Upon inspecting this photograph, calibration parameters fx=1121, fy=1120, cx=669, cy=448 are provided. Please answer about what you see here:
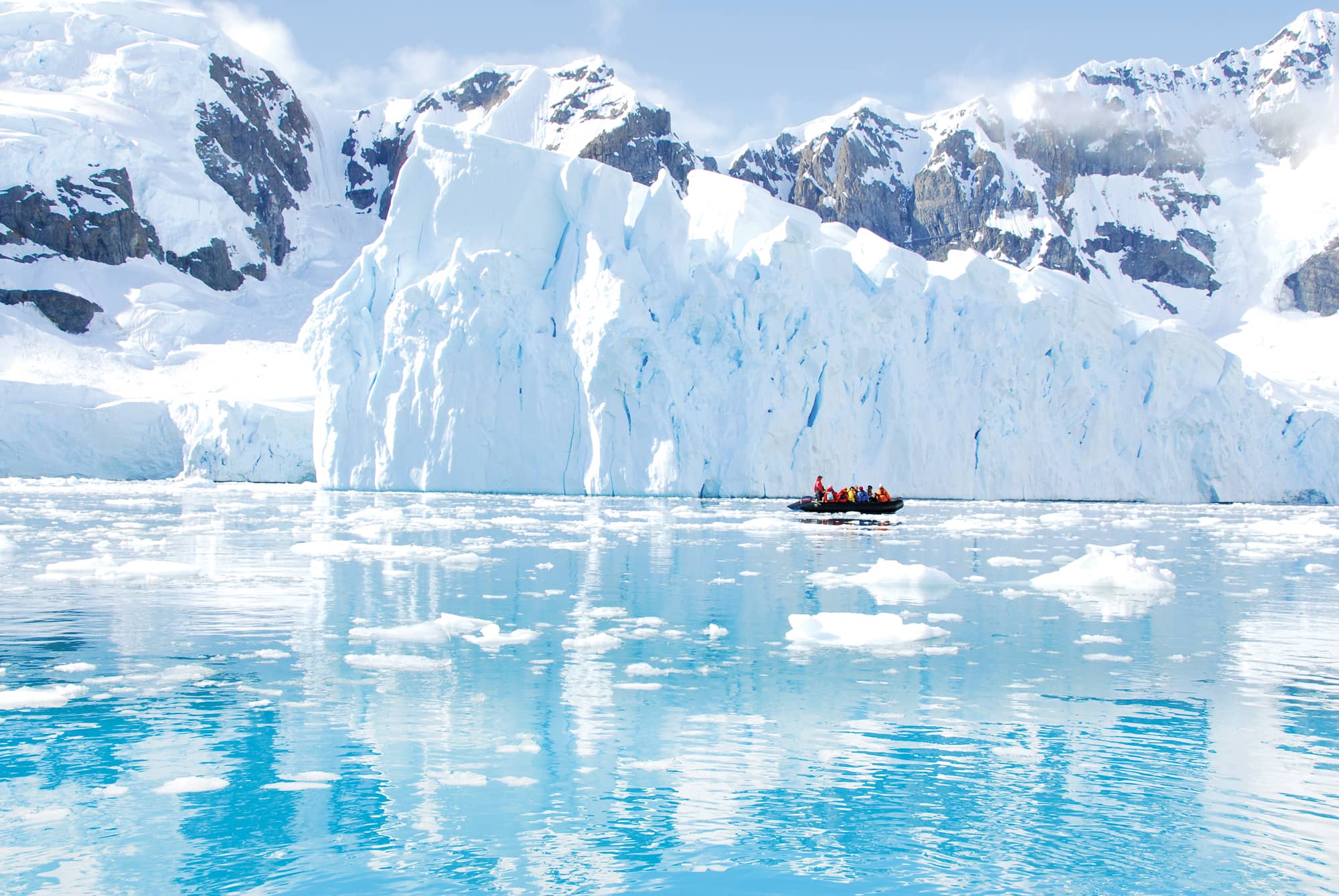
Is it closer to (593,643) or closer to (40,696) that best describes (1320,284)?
(593,643)

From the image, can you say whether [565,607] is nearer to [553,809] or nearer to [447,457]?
[553,809]

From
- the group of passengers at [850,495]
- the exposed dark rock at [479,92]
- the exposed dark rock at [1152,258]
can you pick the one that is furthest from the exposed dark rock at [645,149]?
the group of passengers at [850,495]

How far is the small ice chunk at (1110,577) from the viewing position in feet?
41.2

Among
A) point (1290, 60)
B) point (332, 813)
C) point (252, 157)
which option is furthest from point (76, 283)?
point (1290, 60)

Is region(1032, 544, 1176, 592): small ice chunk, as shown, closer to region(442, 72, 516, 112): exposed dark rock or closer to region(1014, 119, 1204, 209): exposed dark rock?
region(442, 72, 516, 112): exposed dark rock

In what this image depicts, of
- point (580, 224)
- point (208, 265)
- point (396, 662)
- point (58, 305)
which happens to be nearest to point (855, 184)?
point (208, 265)

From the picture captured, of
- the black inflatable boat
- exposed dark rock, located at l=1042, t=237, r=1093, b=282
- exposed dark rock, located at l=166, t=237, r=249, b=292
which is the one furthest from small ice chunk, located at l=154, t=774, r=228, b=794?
exposed dark rock, located at l=1042, t=237, r=1093, b=282

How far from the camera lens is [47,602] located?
10.5m

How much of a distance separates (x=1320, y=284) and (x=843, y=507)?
181 ft

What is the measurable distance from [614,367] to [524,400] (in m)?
2.95

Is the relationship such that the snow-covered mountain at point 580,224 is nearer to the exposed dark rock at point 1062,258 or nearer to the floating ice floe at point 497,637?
the exposed dark rock at point 1062,258

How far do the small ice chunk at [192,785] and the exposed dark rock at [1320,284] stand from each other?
7451cm

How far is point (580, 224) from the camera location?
107ft

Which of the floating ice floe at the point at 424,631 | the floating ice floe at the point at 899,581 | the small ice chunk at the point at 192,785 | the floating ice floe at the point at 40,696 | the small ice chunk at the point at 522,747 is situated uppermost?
the floating ice floe at the point at 899,581
